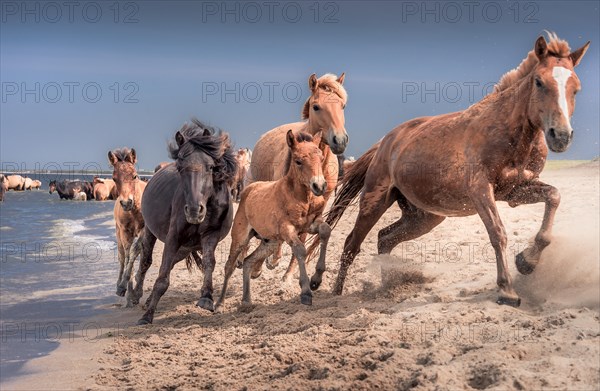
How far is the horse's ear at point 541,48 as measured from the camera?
667cm

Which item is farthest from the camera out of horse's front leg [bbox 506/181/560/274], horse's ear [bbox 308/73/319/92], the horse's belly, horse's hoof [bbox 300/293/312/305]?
horse's ear [bbox 308/73/319/92]

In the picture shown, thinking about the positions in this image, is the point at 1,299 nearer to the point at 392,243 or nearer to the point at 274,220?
the point at 274,220

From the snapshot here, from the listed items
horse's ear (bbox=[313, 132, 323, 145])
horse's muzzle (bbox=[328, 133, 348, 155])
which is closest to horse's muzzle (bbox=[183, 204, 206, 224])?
horse's ear (bbox=[313, 132, 323, 145])

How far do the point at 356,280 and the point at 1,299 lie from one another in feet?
19.3

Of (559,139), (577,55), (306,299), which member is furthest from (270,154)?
(559,139)

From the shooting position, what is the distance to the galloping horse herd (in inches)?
267

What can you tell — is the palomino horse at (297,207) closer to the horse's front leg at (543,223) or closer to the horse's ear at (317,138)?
the horse's ear at (317,138)

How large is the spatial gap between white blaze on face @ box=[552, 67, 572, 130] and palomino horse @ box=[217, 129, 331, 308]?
2.58 m

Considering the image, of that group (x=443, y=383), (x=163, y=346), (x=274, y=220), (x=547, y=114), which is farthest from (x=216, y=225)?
(x=443, y=383)

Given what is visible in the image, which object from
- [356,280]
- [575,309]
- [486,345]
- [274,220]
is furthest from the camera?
[356,280]

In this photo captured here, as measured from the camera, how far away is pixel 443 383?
4496 mm

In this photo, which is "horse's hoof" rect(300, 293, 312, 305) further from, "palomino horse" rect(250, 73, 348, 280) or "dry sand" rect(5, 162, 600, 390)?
"palomino horse" rect(250, 73, 348, 280)

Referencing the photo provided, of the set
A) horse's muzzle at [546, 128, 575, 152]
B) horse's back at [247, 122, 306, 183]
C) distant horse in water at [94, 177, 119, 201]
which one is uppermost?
horse's muzzle at [546, 128, 575, 152]

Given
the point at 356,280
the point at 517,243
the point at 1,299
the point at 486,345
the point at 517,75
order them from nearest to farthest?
the point at 486,345, the point at 517,75, the point at 356,280, the point at 517,243, the point at 1,299
